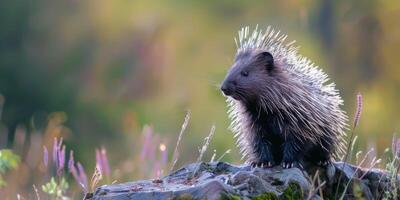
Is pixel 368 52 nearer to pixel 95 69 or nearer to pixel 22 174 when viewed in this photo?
pixel 95 69

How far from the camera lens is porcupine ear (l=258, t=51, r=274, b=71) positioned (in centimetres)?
650

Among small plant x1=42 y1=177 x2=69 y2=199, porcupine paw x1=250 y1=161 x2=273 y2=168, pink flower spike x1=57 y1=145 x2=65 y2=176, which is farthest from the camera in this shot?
porcupine paw x1=250 y1=161 x2=273 y2=168

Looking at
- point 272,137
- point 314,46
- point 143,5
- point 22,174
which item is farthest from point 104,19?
point 272,137

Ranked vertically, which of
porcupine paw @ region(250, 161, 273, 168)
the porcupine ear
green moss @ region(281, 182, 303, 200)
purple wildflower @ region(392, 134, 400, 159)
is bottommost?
porcupine paw @ region(250, 161, 273, 168)

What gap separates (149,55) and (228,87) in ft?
47.0

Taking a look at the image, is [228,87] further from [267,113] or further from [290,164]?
[290,164]

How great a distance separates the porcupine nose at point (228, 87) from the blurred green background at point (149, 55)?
38.5ft

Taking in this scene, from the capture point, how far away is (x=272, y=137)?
257 inches

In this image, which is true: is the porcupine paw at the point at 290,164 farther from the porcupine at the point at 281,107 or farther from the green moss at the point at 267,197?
the green moss at the point at 267,197

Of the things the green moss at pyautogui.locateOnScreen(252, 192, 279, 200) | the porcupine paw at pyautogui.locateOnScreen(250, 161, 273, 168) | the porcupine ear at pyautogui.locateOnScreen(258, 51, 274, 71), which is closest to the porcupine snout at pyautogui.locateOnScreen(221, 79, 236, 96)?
the porcupine ear at pyautogui.locateOnScreen(258, 51, 274, 71)

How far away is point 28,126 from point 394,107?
752 centimetres

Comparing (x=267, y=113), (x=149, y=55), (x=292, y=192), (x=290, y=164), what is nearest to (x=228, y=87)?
(x=267, y=113)

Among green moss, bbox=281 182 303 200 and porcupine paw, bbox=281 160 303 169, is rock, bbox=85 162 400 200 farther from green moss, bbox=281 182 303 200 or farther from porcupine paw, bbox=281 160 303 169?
porcupine paw, bbox=281 160 303 169

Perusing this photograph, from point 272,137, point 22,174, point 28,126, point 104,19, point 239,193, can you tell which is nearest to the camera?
point 239,193
